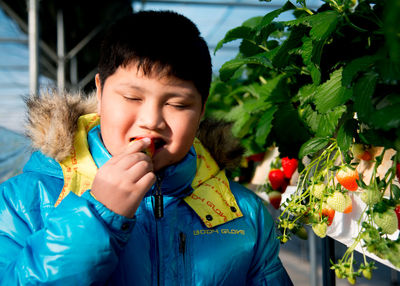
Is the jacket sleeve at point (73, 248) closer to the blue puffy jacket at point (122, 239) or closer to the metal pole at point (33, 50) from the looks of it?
the blue puffy jacket at point (122, 239)

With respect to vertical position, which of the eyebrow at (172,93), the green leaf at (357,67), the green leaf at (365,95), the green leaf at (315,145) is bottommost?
the green leaf at (315,145)

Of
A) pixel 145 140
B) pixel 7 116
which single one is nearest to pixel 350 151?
pixel 145 140

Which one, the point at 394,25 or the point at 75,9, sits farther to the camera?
the point at 75,9

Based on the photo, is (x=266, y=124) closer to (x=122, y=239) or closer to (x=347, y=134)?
(x=347, y=134)

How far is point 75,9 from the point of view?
21.5ft

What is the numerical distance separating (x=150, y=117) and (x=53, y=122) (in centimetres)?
29

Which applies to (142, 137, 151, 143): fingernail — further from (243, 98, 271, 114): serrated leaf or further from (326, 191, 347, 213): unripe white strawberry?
(243, 98, 271, 114): serrated leaf

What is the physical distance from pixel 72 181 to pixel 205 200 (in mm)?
345

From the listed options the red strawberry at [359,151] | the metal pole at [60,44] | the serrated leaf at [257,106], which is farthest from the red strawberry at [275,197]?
the metal pole at [60,44]

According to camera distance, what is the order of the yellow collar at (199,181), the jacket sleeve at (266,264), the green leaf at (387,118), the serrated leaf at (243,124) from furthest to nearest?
the serrated leaf at (243,124), the jacket sleeve at (266,264), the yellow collar at (199,181), the green leaf at (387,118)

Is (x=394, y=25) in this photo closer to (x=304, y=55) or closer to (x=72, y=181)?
(x=304, y=55)

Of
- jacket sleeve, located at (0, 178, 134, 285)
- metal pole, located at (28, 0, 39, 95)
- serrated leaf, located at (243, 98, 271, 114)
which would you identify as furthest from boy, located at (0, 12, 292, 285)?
metal pole, located at (28, 0, 39, 95)

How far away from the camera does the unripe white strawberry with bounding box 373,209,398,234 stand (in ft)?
2.32

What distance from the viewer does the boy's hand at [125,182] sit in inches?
31.5
